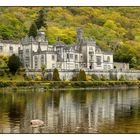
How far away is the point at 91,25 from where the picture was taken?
302 ft

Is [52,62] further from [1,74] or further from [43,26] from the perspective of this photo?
[43,26]

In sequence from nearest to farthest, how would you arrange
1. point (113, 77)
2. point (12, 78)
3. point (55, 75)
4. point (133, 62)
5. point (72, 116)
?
point (72, 116)
point (12, 78)
point (55, 75)
point (113, 77)
point (133, 62)

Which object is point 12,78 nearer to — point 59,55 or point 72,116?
point 59,55

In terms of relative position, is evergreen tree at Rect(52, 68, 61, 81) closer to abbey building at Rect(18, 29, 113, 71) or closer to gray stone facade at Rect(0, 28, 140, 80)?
gray stone facade at Rect(0, 28, 140, 80)

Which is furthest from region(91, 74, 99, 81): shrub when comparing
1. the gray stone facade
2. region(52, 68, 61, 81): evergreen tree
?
region(52, 68, 61, 81): evergreen tree

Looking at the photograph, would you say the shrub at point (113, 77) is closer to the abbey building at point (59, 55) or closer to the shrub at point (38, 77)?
the abbey building at point (59, 55)

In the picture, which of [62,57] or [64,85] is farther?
[62,57]

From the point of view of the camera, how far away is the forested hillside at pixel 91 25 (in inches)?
3061

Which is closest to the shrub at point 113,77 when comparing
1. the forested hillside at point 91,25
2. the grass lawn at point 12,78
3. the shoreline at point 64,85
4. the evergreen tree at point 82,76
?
the shoreline at point 64,85

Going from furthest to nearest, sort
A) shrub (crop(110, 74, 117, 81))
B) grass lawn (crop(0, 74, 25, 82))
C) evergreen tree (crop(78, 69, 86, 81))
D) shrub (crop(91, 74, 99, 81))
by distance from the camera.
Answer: shrub (crop(110, 74, 117, 81)) < shrub (crop(91, 74, 99, 81)) < evergreen tree (crop(78, 69, 86, 81)) < grass lawn (crop(0, 74, 25, 82))

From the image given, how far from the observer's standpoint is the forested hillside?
7775 centimetres

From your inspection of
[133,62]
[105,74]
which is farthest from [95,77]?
[133,62]
